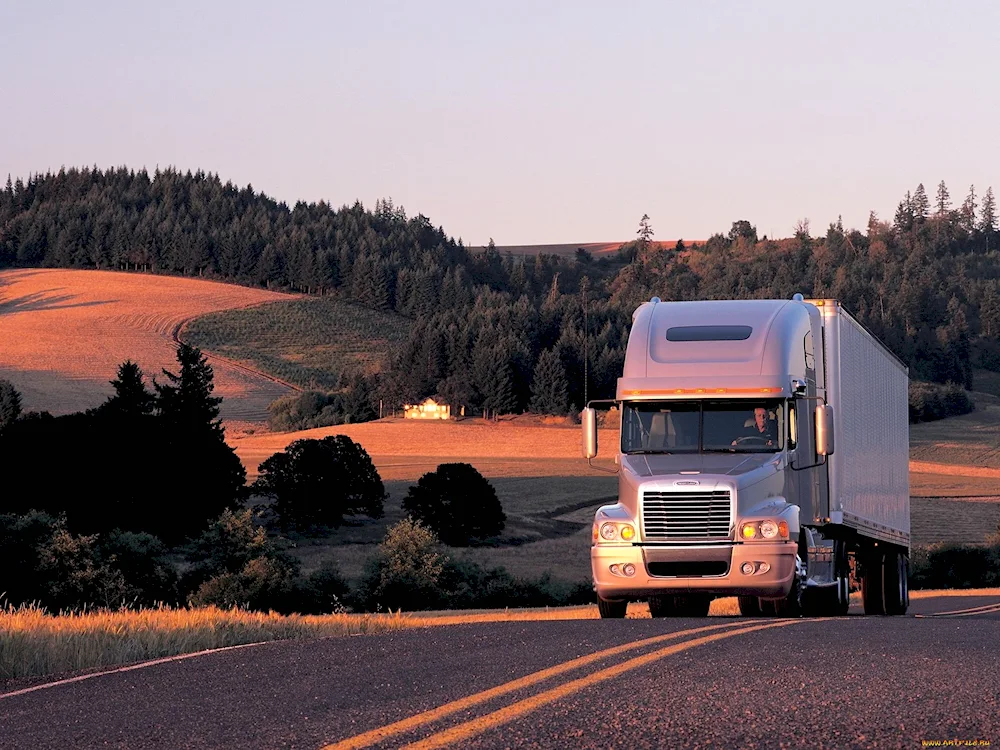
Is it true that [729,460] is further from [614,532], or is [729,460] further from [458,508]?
[458,508]

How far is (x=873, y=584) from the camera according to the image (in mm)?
23516

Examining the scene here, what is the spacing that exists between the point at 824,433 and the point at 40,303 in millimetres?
172932

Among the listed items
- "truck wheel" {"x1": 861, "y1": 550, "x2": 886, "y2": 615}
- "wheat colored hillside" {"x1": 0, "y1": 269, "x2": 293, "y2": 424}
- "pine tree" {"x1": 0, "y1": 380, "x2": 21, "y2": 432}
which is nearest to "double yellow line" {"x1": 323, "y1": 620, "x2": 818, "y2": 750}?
"truck wheel" {"x1": 861, "y1": 550, "x2": 886, "y2": 615}

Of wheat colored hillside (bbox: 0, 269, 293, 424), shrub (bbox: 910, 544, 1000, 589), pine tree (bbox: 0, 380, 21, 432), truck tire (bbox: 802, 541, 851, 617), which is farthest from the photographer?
wheat colored hillside (bbox: 0, 269, 293, 424)

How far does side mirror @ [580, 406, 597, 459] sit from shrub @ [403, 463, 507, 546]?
164ft

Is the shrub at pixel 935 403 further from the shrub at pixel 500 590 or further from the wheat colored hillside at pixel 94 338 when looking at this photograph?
the shrub at pixel 500 590

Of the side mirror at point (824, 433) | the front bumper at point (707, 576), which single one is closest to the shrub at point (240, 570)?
the front bumper at point (707, 576)

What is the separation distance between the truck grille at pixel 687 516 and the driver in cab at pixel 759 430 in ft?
3.11

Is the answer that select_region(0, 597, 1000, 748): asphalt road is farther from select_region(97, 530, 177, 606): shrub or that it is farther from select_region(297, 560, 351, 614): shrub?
select_region(97, 530, 177, 606): shrub

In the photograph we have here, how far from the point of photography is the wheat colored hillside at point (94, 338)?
13162 centimetres

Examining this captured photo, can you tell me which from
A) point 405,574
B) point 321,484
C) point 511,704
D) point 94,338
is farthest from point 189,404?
point 94,338

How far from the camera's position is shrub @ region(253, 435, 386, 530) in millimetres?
69688

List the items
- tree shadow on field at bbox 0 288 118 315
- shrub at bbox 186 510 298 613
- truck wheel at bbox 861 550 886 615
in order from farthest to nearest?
tree shadow on field at bbox 0 288 118 315 < shrub at bbox 186 510 298 613 < truck wheel at bbox 861 550 886 615

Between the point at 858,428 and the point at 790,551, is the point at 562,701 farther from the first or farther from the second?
the point at 858,428
